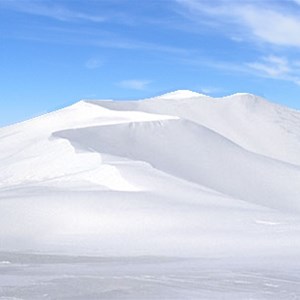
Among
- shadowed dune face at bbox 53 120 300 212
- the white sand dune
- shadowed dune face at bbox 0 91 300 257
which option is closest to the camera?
the white sand dune

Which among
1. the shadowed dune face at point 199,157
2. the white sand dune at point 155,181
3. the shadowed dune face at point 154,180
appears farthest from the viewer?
the shadowed dune face at point 199,157

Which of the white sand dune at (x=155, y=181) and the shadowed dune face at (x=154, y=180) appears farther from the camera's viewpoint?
→ the shadowed dune face at (x=154, y=180)

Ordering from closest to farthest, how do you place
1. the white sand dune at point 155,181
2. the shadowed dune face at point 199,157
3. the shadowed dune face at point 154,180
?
the white sand dune at point 155,181
the shadowed dune face at point 154,180
the shadowed dune face at point 199,157

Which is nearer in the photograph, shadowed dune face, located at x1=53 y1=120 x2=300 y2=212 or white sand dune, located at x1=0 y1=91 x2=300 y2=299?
white sand dune, located at x1=0 y1=91 x2=300 y2=299

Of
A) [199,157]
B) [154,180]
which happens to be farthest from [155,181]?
[199,157]

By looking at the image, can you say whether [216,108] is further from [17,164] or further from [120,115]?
[17,164]

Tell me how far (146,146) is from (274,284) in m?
21.4

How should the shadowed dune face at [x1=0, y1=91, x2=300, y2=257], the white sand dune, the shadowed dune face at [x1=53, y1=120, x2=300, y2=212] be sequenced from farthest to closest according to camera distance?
the shadowed dune face at [x1=53, y1=120, x2=300, y2=212], the shadowed dune face at [x1=0, y1=91, x2=300, y2=257], the white sand dune

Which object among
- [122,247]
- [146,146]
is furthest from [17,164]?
[122,247]

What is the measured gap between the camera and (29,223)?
1706 centimetres

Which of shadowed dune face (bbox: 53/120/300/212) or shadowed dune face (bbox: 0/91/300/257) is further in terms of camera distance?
shadowed dune face (bbox: 53/120/300/212)

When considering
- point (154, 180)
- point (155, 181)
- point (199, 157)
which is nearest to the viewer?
point (155, 181)

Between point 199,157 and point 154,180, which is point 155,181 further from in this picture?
point 199,157

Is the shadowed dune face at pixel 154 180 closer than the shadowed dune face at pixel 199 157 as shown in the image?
Yes
